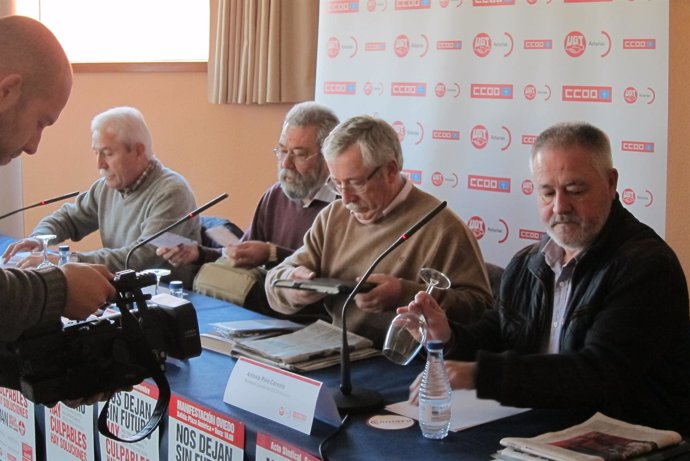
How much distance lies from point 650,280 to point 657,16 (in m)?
1.43

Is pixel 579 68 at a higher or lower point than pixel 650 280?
higher

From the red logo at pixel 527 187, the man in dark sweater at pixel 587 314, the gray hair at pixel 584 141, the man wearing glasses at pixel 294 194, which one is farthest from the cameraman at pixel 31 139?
the red logo at pixel 527 187

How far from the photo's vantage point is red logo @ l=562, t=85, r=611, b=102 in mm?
3178

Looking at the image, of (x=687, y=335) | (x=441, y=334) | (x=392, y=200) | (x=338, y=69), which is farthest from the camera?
(x=338, y=69)

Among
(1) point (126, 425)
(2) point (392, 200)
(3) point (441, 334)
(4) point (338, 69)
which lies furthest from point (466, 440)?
(4) point (338, 69)

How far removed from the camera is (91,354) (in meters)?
1.67

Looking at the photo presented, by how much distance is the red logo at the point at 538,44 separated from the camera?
10.9 ft

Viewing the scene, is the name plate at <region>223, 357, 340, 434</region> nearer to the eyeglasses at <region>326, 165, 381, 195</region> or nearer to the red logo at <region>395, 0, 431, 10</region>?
the eyeglasses at <region>326, 165, 381, 195</region>

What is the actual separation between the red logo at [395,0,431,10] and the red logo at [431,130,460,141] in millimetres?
514

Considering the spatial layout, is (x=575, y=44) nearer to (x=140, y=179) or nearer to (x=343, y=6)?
(x=343, y=6)

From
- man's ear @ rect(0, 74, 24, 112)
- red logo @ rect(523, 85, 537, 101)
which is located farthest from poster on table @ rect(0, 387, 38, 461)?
red logo @ rect(523, 85, 537, 101)

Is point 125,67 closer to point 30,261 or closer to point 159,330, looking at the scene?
point 30,261

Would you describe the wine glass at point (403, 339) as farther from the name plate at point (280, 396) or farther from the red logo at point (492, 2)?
the red logo at point (492, 2)

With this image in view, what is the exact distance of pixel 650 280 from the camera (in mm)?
1937
